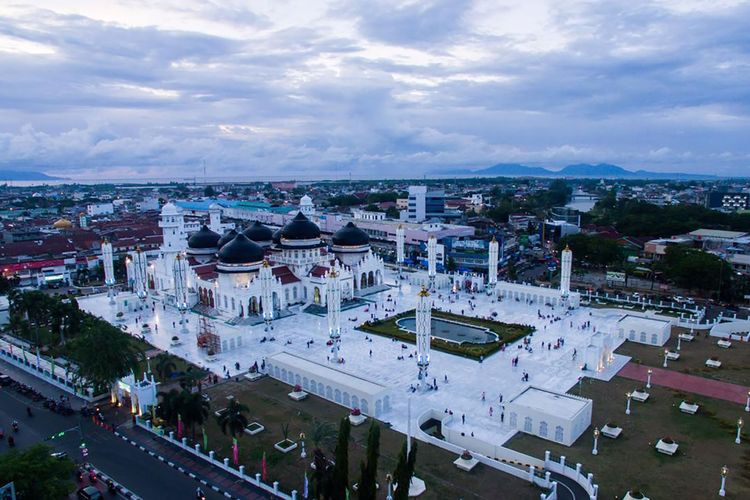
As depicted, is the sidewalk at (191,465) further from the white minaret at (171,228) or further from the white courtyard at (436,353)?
the white minaret at (171,228)

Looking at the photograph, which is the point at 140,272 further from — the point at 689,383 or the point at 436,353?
the point at 689,383

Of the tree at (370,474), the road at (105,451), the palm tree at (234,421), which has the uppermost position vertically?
the tree at (370,474)

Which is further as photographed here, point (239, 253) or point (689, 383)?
point (239, 253)

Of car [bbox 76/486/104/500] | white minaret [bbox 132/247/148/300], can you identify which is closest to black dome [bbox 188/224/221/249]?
white minaret [bbox 132/247/148/300]

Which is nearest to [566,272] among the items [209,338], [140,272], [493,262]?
[493,262]

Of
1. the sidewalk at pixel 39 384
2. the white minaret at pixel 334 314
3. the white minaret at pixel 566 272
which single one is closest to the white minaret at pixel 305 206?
the white minaret at pixel 334 314

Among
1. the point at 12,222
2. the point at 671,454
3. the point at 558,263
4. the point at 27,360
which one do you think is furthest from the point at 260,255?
the point at 12,222
